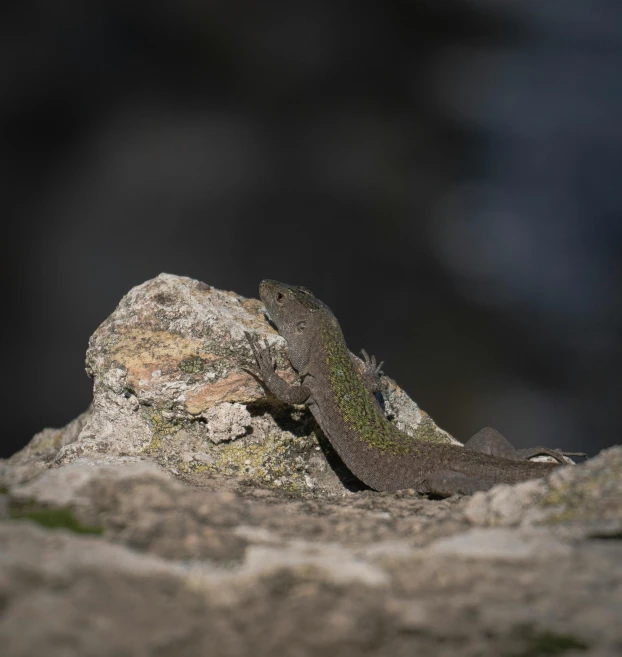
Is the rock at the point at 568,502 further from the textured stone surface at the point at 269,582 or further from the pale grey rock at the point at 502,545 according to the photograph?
the pale grey rock at the point at 502,545

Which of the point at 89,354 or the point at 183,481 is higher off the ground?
the point at 89,354

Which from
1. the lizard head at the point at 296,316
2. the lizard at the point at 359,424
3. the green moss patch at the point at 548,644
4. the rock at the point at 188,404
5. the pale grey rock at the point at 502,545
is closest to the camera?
the green moss patch at the point at 548,644

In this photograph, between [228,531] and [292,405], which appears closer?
[228,531]

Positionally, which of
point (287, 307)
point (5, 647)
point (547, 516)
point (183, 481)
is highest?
point (287, 307)

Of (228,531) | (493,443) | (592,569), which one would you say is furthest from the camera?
(493,443)

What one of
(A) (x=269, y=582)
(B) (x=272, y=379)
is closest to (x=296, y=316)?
(B) (x=272, y=379)

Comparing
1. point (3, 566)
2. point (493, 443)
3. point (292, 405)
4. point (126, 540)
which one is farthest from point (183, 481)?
point (493, 443)

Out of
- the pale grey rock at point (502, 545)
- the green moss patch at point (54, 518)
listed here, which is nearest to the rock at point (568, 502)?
the pale grey rock at point (502, 545)

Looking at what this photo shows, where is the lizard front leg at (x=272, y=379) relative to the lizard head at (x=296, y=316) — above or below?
below

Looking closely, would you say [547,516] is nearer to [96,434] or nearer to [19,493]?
[19,493]

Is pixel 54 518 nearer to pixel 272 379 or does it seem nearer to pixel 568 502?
pixel 568 502
